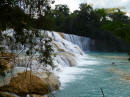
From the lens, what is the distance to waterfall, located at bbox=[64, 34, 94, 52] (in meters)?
27.3

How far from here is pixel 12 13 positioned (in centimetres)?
279

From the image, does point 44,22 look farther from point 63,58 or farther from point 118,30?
point 63,58

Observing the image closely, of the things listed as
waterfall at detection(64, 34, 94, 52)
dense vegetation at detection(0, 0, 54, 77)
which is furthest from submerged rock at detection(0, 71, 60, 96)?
waterfall at detection(64, 34, 94, 52)

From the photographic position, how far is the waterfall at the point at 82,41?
27328 millimetres

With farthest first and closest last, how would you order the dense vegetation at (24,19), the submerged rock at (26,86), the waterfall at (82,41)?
the waterfall at (82,41) < the submerged rock at (26,86) < the dense vegetation at (24,19)

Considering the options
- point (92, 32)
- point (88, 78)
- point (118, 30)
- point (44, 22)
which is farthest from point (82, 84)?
point (92, 32)

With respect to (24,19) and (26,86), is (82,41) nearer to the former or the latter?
(26,86)

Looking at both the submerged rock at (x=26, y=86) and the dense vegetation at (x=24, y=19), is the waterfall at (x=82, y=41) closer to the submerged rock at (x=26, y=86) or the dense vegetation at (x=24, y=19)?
the submerged rock at (x=26, y=86)

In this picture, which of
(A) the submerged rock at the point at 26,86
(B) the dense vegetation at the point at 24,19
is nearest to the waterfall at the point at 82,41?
(A) the submerged rock at the point at 26,86

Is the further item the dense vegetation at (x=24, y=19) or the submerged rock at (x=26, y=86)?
the submerged rock at (x=26, y=86)

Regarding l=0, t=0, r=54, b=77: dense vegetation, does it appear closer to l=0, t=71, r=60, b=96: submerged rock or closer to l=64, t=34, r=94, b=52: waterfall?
l=0, t=71, r=60, b=96: submerged rock

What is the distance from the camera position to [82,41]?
31.8 m

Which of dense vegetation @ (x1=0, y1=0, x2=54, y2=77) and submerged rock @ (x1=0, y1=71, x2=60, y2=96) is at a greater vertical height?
dense vegetation @ (x1=0, y1=0, x2=54, y2=77)

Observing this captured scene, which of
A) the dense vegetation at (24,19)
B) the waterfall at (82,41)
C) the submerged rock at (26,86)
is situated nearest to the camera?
the dense vegetation at (24,19)
